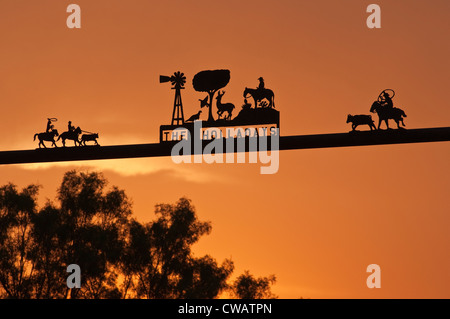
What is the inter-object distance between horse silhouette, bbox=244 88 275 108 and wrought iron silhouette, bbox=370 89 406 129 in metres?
3.48

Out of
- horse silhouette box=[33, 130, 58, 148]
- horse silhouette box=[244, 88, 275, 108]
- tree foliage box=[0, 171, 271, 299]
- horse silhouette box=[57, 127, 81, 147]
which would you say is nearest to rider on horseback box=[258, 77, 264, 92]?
horse silhouette box=[244, 88, 275, 108]

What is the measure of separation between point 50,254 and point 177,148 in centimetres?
2286

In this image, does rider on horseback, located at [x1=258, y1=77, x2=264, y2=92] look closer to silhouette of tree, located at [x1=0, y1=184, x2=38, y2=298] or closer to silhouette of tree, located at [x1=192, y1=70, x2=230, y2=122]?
silhouette of tree, located at [x1=192, y1=70, x2=230, y2=122]

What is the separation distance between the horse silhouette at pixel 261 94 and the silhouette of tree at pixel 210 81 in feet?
3.09

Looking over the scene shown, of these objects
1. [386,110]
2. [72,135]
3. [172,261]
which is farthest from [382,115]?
[172,261]

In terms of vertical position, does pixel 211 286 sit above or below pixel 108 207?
below

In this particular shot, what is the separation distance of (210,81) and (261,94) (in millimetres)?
2039

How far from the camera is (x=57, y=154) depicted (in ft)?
127

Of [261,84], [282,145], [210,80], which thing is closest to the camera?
[282,145]

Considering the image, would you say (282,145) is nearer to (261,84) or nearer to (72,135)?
(261,84)

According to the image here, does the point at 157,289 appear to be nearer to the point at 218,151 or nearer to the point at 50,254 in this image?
the point at 50,254

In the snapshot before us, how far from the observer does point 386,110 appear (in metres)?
37.2

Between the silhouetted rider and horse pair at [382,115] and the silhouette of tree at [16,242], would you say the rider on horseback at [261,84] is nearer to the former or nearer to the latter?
the silhouetted rider and horse pair at [382,115]
